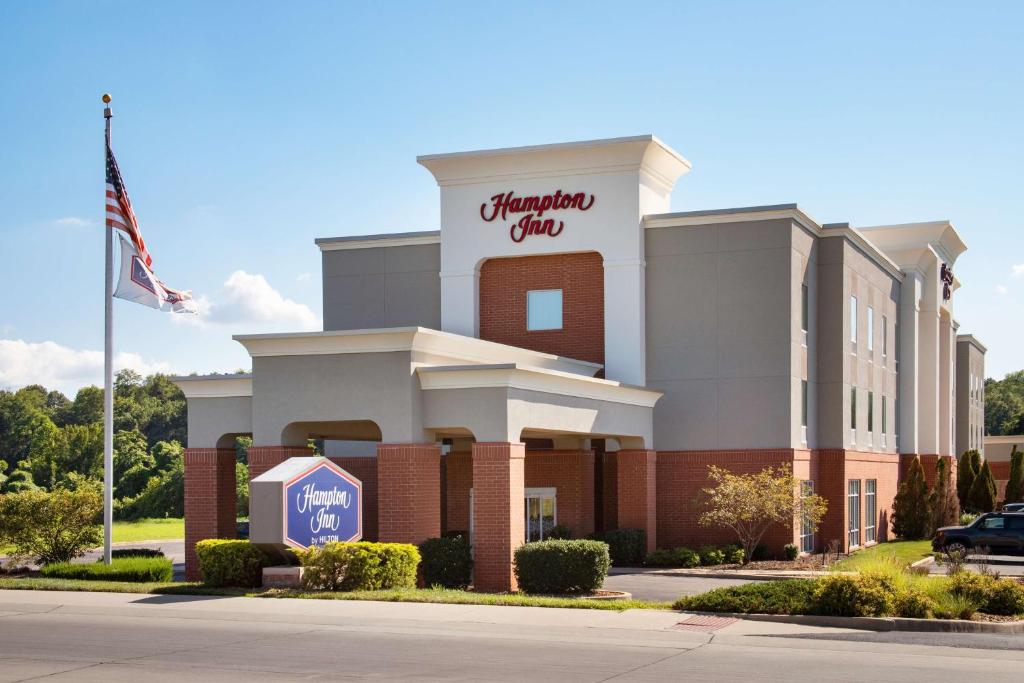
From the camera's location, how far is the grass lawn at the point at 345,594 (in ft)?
75.7

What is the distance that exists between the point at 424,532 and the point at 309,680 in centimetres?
1324

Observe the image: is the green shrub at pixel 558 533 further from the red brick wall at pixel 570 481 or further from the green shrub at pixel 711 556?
the green shrub at pixel 711 556

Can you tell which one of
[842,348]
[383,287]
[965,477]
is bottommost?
[965,477]

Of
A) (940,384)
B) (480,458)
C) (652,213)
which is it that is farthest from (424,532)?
(940,384)

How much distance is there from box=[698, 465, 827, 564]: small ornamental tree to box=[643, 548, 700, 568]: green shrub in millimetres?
1201

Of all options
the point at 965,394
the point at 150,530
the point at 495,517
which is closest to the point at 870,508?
the point at 495,517

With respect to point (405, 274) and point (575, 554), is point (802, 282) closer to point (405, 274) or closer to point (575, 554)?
point (405, 274)

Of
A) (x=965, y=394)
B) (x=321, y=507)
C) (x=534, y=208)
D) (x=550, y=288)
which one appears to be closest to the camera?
(x=321, y=507)

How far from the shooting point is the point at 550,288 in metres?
40.8

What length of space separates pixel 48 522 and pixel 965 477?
4781cm

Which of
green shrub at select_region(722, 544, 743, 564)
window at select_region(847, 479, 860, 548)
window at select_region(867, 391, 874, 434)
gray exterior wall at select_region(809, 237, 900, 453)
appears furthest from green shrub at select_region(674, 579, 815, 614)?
window at select_region(867, 391, 874, 434)

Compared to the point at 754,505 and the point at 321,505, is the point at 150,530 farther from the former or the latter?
the point at 321,505

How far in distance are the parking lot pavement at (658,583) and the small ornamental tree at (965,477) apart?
34488mm

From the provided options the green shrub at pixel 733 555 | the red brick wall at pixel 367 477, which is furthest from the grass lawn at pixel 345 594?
the red brick wall at pixel 367 477
